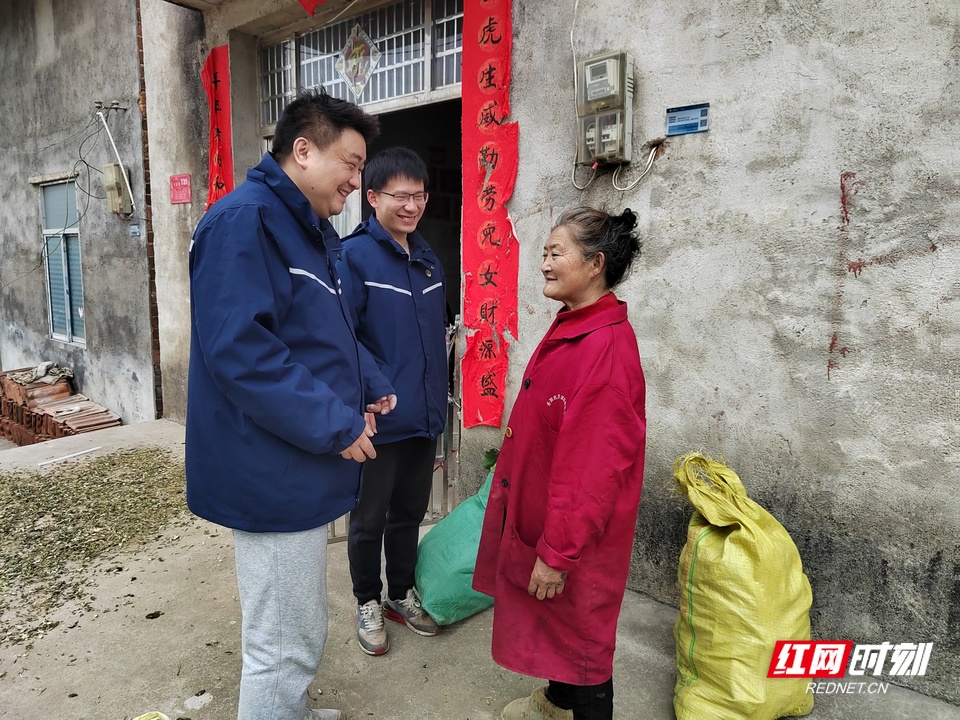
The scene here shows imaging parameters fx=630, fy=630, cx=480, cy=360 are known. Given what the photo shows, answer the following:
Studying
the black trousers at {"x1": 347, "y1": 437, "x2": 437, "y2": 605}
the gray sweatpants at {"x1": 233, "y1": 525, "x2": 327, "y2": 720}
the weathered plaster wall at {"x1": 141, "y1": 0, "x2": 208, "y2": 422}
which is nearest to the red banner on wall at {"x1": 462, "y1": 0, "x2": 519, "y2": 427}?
the black trousers at {"x1": 347, "y1": 437, "x2": 437, "y2": 605}

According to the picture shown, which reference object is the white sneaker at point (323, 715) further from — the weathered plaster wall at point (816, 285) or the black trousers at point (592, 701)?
the weathered plaster wall at point (816, 285)

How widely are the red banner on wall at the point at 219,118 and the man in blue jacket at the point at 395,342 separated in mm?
3210

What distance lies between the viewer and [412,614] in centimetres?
260

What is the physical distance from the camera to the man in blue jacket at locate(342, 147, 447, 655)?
237cm

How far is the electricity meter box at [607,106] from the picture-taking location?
2674 millimetres

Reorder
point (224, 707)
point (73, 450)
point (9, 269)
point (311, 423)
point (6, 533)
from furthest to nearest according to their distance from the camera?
1. point (9, 269)
2. point (73, 450)
3. point (6, 533)
4. point (224, 707)
5. point (311, 423)

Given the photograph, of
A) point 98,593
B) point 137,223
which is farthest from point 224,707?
point 137,223

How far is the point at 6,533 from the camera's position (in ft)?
11.8

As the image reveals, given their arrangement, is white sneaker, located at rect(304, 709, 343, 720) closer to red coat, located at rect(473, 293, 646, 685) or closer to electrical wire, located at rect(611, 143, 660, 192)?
red coat, located at rect(473, 293, 646, 685)

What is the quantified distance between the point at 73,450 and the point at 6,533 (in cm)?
176

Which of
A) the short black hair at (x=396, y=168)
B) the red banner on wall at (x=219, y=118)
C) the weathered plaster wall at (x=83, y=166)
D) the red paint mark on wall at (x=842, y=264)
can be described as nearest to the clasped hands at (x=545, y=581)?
the red paint mark on wall at (x=842, y=264)

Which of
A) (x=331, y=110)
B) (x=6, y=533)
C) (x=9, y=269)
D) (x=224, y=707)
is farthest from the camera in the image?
(x=9, y=269)

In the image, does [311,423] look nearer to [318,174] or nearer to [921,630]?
[318,174]

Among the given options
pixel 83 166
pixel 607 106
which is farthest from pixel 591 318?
pixel 83 166
